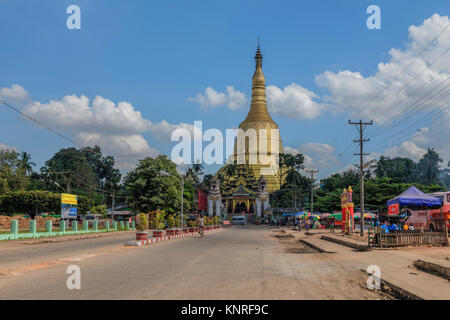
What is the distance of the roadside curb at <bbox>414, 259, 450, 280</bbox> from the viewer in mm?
10820

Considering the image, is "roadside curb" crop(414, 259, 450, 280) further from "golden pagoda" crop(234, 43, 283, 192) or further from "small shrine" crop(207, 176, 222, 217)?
"golden pagoda" crop(234, 43, 283, 192)

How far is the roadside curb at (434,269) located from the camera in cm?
1082

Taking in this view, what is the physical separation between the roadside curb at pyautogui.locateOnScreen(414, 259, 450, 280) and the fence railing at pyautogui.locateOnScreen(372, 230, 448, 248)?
695 cm

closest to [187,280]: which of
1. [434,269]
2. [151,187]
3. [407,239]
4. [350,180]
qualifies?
[434,269]

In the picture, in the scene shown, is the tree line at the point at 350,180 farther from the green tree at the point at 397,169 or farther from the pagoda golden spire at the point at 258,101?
the pagoda golden spire at the point at 258,101

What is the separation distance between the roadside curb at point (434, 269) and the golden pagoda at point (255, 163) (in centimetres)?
8394

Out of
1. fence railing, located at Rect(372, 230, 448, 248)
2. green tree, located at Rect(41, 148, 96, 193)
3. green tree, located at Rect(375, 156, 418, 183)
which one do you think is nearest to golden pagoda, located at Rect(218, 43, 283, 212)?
green tree, located at Rect(375, 156, 418, 183)

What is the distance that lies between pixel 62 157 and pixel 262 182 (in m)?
40.8

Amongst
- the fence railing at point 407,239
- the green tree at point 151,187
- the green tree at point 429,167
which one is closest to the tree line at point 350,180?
the green tree at point 429,167

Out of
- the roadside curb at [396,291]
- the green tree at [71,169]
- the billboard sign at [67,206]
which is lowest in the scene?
the roadside curb at [396,291]

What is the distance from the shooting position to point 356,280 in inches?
436
